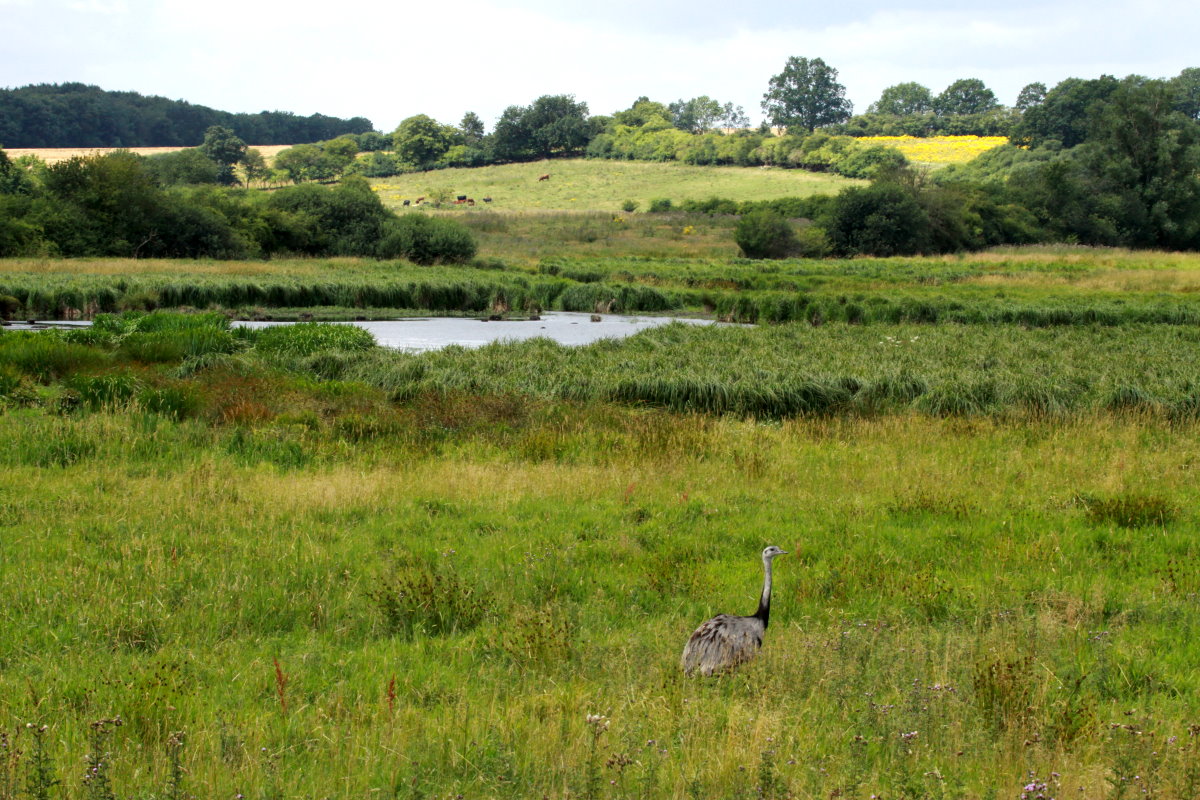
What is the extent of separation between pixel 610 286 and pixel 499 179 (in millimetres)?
86125

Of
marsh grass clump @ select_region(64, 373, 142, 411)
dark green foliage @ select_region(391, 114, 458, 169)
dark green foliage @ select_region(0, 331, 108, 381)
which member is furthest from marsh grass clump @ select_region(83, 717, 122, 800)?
dark green foliage @ select_region(391, 114, 458, 169)

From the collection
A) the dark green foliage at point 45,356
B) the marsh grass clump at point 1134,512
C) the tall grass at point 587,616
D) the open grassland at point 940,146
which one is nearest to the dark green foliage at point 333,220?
the dark green foliage at point 45,356

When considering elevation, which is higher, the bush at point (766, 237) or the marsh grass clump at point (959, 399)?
the bush at point (766, 237)

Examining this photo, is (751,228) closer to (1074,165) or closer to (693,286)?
(693,286)

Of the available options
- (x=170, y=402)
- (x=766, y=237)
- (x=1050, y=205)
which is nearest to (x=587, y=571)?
(x=170, y=402)

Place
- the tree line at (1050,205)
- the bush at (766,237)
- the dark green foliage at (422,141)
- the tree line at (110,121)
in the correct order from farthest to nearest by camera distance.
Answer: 1. the dark green foliage at (422,141)
2. the tree line at (110,121)
3. the tree line at (1050,205)
4. the bush at (766,237)

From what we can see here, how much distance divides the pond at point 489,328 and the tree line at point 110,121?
382 ft

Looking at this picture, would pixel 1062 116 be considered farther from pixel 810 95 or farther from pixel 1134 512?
pixel 1134 512

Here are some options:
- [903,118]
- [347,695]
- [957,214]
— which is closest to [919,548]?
[347,695]

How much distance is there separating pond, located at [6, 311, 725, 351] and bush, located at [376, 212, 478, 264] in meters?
20.6

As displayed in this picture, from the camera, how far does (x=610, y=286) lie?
44938 millimetres

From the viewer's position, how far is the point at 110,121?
464ft

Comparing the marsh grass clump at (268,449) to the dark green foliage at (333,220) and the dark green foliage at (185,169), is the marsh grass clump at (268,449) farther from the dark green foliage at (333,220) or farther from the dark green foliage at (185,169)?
the dark green foliage at (185,169)

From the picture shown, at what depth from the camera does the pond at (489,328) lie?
104ft
